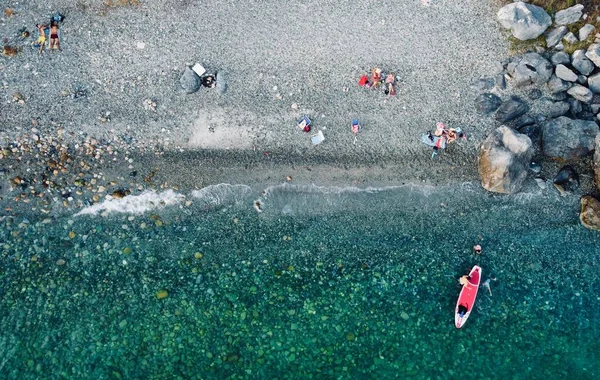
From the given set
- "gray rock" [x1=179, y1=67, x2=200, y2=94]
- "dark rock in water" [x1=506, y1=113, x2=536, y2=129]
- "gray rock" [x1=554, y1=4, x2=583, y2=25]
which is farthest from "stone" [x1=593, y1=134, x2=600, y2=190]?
"gray rock" [x1=179, y1=67, x2=200, y2=94]

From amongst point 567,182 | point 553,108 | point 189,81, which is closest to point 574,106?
point 553,108

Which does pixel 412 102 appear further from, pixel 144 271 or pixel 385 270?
pixel 144 271

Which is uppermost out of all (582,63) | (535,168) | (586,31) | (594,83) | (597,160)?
(586,31)

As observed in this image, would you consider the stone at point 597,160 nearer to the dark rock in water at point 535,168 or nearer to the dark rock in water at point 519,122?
the dark rock in water at point 535,168

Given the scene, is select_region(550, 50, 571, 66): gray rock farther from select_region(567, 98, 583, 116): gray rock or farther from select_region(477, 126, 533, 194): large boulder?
select_region(477, 126, 533, 194): large boulder

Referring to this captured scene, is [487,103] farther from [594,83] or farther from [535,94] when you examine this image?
[594,83]

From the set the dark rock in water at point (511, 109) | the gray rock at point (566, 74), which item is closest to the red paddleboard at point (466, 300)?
the dark rock in water at point (511, 109)

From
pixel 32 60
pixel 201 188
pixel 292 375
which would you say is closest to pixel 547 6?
pixel 201 188
